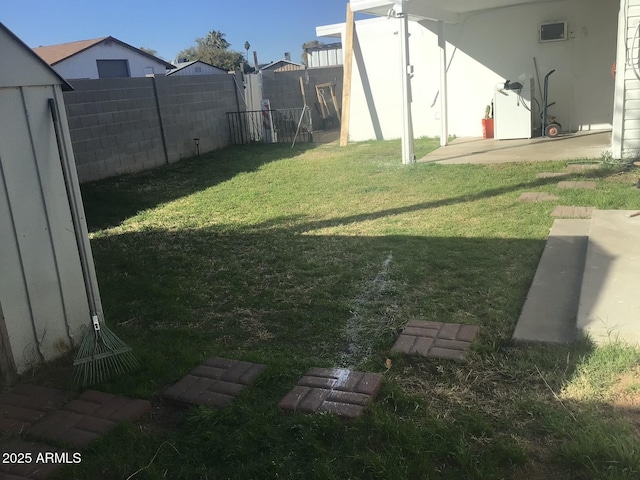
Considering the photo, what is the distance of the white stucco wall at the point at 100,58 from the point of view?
98.3ft

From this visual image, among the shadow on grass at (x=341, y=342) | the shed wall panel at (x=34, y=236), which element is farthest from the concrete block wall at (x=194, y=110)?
the shed wall panel at (x=34, y=236)

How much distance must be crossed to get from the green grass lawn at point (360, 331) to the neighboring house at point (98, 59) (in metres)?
25.1

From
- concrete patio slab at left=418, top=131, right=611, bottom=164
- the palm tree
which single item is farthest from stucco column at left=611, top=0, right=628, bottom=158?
the palm tree

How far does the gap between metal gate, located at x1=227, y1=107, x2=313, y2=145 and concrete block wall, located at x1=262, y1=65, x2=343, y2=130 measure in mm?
2058

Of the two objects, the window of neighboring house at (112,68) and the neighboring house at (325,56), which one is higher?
the window of neighboring house at (112,68)

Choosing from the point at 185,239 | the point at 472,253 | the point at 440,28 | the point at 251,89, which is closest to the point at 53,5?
the point at 251,89

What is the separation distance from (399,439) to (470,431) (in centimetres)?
30

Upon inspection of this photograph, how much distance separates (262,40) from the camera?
41312 millimetres

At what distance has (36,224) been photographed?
Result: 9.37ft

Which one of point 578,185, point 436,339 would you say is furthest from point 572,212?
point 436,339

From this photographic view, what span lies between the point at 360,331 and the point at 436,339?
0.49 metres

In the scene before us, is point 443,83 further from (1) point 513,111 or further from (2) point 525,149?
(2) point 525,149

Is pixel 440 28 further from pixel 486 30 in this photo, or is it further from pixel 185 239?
pixel 185 239

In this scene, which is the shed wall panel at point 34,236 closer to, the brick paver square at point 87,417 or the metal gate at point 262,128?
the brick paver square at point 87,417
